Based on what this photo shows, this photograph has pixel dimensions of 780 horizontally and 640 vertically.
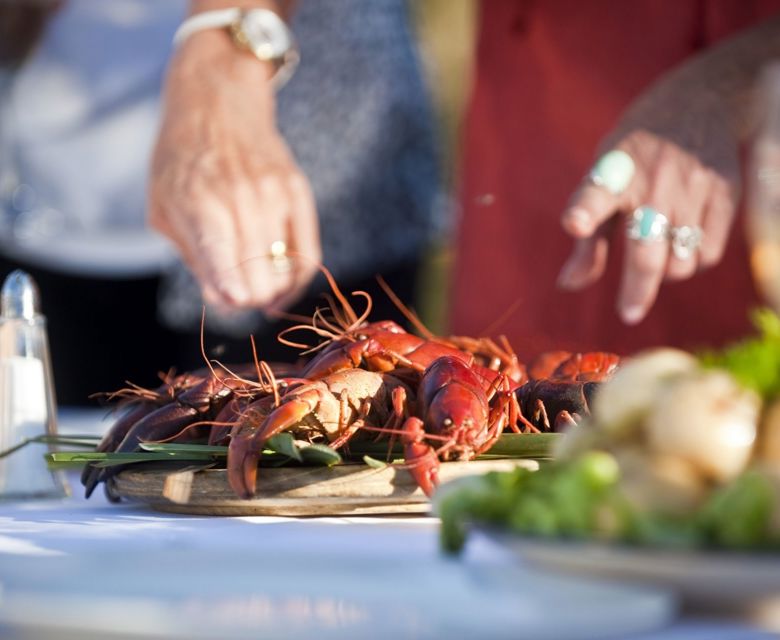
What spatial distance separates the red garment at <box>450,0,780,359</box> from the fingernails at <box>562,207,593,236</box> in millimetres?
489

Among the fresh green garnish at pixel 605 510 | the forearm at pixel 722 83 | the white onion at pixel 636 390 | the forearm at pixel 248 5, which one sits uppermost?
the forearm at pixel 248 5

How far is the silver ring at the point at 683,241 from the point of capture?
1.46 meters

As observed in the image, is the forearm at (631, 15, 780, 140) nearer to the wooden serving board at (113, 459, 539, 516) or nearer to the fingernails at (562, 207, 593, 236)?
the fingernails at (562, 207, 593, 236)

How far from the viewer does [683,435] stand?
50 cm

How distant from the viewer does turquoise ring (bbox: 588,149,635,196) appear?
1.39 meters

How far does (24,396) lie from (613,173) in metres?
0.74

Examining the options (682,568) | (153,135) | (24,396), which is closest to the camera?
(682,568)

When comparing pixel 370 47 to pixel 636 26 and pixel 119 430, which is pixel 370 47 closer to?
pixel 636 26

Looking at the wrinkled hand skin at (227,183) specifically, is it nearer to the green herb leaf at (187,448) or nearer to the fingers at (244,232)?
the fingers at (244,232)

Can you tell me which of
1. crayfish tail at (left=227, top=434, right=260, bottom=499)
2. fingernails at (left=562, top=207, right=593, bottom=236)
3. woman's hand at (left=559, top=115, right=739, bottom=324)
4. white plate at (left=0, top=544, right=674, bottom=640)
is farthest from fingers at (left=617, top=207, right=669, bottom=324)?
white plate at (left=0, top=544, right=674, bottom=640)

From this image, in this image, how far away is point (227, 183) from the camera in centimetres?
141

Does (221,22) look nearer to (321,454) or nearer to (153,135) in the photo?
(153,135)

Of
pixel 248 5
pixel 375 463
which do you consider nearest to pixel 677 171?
pixel 248 5

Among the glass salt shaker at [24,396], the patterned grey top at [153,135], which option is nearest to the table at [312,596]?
the glass salt shaker at [24,396]
